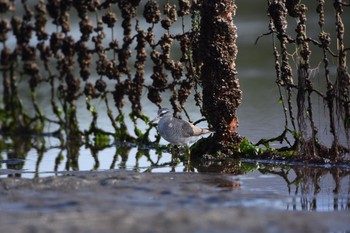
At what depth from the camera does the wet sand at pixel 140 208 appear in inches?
276

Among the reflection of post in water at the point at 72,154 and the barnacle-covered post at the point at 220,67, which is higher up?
the barnacle-covered post at the point at 220,67

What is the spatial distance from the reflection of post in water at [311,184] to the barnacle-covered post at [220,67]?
2.63 feet

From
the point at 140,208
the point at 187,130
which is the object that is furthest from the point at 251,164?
the point at 140,208

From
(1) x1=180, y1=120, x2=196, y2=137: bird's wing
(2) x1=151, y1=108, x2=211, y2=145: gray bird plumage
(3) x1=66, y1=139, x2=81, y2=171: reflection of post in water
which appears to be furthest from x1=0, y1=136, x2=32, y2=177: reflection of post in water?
(1) x1=180, y1=120, x2=196, y2=137: bird's wing

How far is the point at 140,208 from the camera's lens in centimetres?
766

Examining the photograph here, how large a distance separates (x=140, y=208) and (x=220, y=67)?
296 cm

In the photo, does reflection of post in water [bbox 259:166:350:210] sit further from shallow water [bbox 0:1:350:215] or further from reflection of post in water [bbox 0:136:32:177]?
reflection of post in water [bbox 0:136:32:177]

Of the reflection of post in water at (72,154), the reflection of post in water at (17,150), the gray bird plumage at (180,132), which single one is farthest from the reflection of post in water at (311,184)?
the reflection of post in water at (17,150)

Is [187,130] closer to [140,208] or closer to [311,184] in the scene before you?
[311,184]

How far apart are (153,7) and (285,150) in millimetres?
2377

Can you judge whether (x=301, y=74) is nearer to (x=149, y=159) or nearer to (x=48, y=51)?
(x=149, y=159)

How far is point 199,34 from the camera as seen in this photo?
10477 millimetres

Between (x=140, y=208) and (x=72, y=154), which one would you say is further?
(x=72, y=154)

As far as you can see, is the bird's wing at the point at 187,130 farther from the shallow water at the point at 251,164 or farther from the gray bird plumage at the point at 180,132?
the shallow water at the point at 251,164
